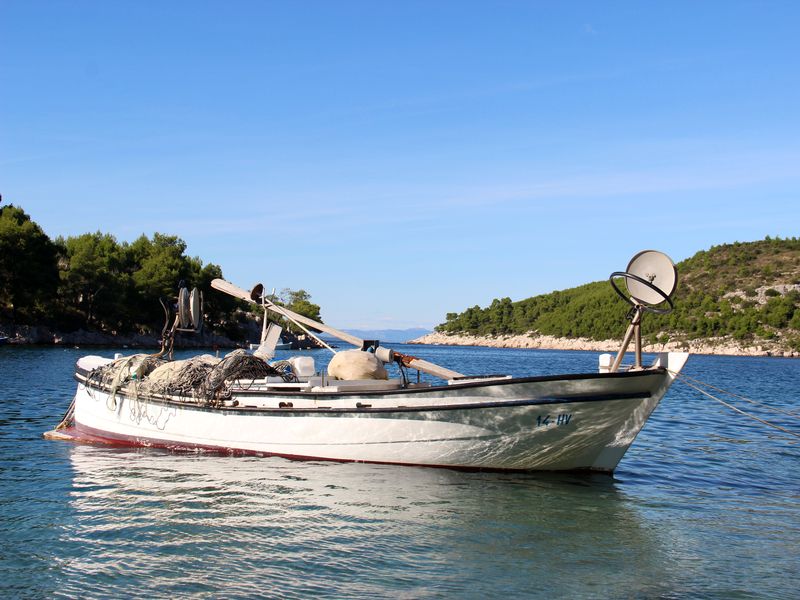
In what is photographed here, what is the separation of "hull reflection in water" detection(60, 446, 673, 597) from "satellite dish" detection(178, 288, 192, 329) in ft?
14.8

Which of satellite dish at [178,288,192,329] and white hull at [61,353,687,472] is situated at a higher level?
satellite dish at [178,288,192,329]

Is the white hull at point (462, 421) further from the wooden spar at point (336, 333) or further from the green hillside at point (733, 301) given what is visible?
the green hillside at point (733, 301)

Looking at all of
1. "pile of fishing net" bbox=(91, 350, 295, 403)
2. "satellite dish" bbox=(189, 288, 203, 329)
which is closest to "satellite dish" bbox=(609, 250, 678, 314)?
"pile of fishing net" bbox=(91, 350, 295, 403)

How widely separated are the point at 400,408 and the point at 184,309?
721 centimetres

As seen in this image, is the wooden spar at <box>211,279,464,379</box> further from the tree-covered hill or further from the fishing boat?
the tree-covered hill

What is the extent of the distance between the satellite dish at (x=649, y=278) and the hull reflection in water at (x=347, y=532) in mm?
3520

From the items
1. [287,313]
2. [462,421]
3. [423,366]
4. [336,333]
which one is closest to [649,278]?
[462,421]

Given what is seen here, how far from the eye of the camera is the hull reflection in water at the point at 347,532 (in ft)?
27.0

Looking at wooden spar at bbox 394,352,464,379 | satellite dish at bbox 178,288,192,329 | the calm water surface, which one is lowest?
the calm water surface

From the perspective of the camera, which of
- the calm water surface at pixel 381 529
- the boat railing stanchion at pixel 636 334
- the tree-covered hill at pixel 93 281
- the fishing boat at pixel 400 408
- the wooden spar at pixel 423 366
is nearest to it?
the calm water surface at pixel 381 529

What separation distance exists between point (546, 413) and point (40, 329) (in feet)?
263

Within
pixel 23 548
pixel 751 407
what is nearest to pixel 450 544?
pixel 23 548

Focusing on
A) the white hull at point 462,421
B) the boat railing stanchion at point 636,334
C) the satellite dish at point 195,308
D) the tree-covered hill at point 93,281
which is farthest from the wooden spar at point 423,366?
the tree-covered hill at point 93,281

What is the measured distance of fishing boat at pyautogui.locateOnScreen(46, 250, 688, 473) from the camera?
42.6ft
